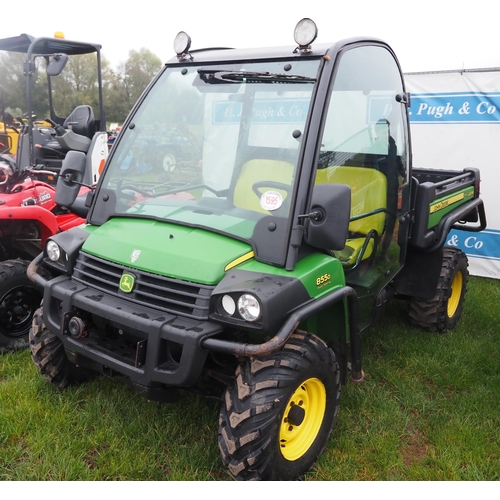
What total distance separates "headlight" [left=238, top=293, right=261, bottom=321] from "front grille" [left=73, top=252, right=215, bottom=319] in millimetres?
198

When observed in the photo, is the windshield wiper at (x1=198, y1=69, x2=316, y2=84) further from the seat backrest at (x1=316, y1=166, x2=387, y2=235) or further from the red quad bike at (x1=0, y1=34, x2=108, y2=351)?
the red quad bike at (x1=0, y1=34, x2=108, y2=351)

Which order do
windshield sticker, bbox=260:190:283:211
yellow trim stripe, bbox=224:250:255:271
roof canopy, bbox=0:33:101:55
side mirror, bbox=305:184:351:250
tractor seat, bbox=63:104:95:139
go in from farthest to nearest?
tractor seat, bbox=63:104:95:139
roof canopy, bbox=0:33:101:55
windshield sticker, bbox=260:190:283:211
yellow trim stripe, bbox=224:250:255:271
side mirror, bbox=305:184:351:250

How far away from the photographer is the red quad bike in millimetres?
3844

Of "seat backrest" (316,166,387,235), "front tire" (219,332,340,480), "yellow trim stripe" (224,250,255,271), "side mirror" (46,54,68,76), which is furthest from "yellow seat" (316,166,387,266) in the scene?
"side mirror" (46,54,68,76)

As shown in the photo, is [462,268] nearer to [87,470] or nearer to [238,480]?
[238,480]

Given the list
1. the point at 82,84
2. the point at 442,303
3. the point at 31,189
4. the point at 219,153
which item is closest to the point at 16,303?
the point at 31,189

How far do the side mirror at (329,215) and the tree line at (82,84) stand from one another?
2473 mm

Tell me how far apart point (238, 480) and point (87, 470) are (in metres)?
0.80

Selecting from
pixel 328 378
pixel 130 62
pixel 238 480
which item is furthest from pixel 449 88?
pixel 130 62

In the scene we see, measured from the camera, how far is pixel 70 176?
3174mm

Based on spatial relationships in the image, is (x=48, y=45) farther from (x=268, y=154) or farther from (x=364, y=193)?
(x=364, y=193)

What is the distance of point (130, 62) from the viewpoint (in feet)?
143

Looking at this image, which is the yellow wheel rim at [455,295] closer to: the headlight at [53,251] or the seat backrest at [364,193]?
the seat backrest at [364,193]

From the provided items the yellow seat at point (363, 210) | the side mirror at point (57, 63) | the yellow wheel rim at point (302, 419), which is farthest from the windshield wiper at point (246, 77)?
the side mirror at point (57, 63)
